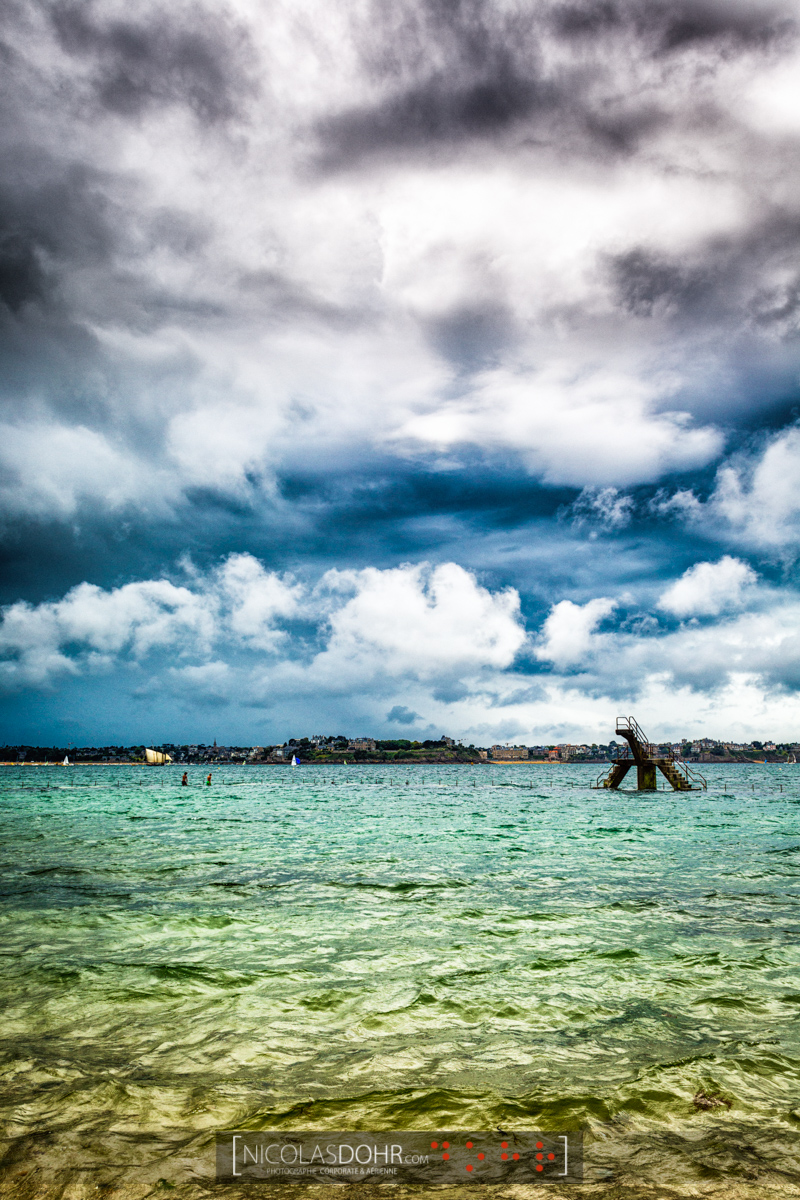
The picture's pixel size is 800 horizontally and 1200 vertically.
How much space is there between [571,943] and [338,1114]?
798 cm

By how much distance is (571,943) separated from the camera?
1310 cm

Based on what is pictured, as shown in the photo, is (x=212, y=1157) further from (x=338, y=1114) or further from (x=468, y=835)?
(x=468, y=835)

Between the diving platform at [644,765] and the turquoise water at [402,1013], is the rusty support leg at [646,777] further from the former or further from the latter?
the turquoise water at [402,1013]

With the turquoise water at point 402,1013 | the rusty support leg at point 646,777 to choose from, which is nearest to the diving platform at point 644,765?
the rusty support leg at point 646,777

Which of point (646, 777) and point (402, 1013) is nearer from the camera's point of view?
point (402, 1013)

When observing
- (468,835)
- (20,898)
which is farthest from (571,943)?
(468,835)

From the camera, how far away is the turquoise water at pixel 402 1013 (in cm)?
609

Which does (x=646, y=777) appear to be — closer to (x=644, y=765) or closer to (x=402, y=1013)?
(x=644, y=765)

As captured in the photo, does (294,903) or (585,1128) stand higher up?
(585,1128)

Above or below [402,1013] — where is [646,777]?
below

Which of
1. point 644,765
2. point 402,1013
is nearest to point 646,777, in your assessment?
point 644,765

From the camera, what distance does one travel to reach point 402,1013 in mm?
9422

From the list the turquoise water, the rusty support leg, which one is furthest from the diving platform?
the turquoise water

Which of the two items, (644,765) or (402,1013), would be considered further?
(644,765)
